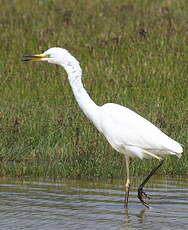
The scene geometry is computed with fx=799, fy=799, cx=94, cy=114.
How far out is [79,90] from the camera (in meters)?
8.30

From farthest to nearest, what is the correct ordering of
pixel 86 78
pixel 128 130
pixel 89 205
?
pixel 86 78
pixel 128 130
pixel 89 205

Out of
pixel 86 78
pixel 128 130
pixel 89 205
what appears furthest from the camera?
pixel 86 78

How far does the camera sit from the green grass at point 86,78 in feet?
31.6

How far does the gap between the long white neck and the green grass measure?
1155 millimetres

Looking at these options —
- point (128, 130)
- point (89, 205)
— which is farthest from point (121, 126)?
point (89, 205)

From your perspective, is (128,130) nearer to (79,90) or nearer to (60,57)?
(79,90)

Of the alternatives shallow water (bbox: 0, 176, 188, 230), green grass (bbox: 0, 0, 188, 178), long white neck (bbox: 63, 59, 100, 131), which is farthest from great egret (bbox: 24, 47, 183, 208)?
green grass (bbox: 0, 0, 188, 178)

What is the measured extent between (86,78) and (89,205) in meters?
5.16

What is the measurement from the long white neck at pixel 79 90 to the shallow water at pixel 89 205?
0.84m

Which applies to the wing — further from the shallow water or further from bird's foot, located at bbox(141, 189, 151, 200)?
the shallow water

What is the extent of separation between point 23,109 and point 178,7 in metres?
6.79

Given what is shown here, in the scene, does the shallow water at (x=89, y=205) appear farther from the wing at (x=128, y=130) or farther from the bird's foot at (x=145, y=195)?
the wing at (x=128, y=130)

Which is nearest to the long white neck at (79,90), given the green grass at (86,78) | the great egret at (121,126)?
the great egret at (121,126)

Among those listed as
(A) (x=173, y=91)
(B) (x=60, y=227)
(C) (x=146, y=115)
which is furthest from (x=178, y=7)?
(B) (x=60, y=227)
